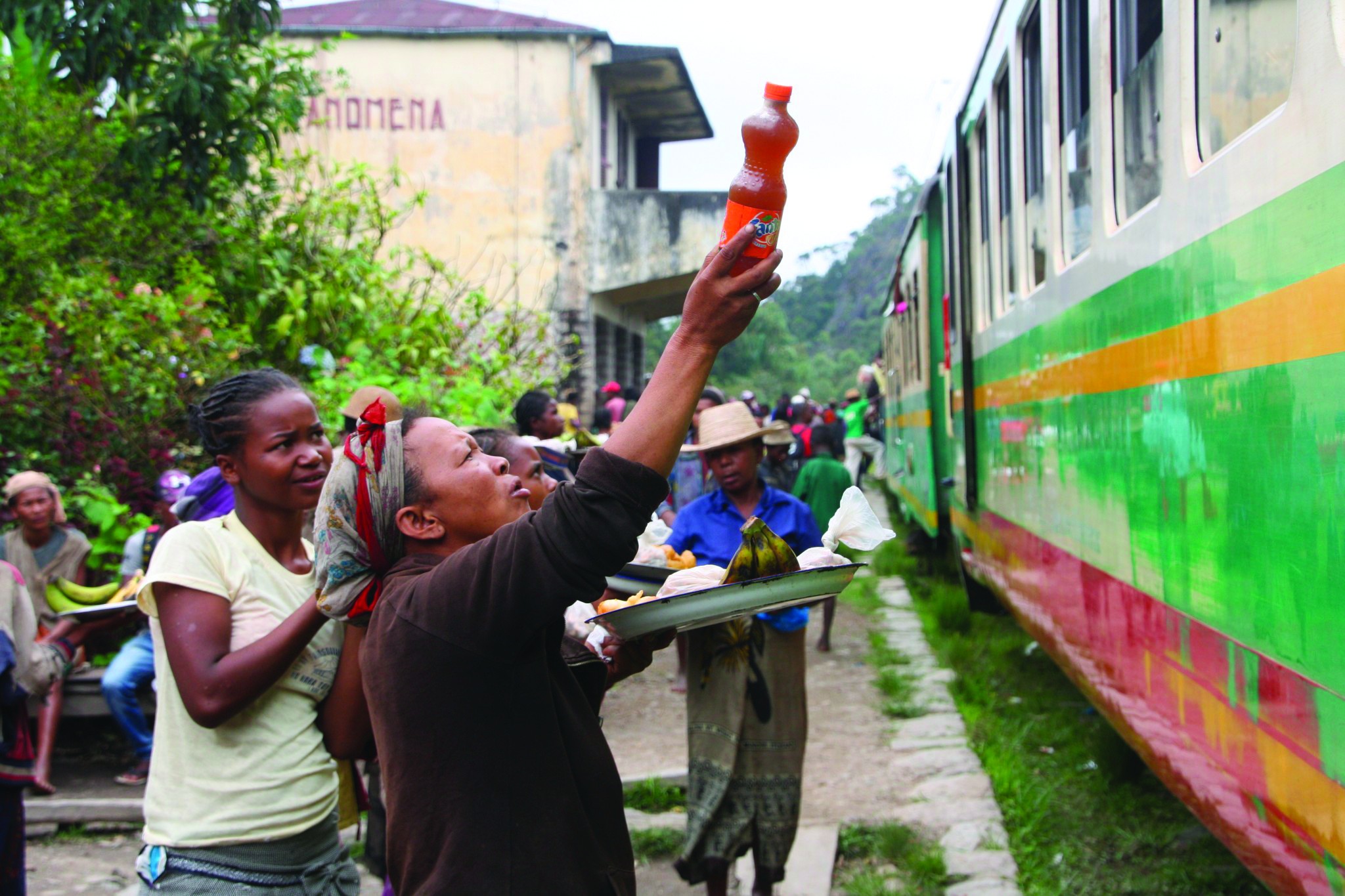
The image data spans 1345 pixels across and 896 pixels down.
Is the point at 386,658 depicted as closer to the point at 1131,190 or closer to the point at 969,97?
the point at 1131,190

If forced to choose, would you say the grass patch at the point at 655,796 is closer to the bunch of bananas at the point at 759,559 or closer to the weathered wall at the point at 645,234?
the bunch of bananas at the point at 759,559

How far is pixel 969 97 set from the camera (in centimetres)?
628

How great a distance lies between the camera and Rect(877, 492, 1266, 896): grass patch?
4152 millimetres

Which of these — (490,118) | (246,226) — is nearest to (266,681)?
(246,226)

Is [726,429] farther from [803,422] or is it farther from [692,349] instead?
[803,422]

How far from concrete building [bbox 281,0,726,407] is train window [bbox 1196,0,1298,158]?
38.7 ft

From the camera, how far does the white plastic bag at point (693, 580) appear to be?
1910 millimetres

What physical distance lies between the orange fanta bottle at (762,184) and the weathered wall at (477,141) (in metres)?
13.0

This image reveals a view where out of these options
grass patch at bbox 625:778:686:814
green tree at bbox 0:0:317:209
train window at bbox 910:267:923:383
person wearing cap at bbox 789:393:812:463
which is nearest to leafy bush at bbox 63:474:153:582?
green tree at bbox 0:0:317:209

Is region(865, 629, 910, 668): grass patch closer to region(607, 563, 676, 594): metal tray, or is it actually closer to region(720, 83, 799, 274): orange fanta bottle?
region(607, 563, 676, 594): metal tray

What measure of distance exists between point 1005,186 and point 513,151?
10.2 m

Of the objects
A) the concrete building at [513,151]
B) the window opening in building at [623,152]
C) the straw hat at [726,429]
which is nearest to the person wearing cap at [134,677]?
the straw hat at [726,429]

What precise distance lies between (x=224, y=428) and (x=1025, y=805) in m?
3.81

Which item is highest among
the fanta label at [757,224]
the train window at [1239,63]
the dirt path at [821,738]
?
the train window at [1239,63]
